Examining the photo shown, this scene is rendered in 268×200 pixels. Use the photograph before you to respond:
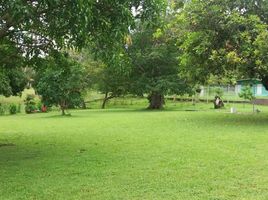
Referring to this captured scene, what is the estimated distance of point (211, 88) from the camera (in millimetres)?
41969

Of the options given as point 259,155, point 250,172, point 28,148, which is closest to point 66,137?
point 28,148

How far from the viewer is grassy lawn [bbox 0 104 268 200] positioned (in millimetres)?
6512

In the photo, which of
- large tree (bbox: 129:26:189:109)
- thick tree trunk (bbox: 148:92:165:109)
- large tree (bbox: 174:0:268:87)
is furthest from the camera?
thick tree trunk (bbox: 148:92:165:109)

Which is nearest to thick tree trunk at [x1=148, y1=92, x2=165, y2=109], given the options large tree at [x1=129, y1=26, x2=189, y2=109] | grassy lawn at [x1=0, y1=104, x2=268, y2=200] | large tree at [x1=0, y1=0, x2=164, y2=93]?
large tree at [x1=129, y1=26, x2=189, y2=109]

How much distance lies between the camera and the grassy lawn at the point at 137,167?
6512 millimetres

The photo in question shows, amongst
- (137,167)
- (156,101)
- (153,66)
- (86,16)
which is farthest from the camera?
(156,101)

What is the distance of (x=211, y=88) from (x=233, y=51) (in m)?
26.1

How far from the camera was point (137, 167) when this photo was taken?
27.6 ft

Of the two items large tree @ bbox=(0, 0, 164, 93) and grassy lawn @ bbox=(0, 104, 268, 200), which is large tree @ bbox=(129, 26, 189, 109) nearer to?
grassy lawn @ bbox=(0, 104, 268, 200)

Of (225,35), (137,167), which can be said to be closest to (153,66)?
(225,35)

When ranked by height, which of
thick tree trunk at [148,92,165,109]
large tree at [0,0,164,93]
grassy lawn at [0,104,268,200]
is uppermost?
large tree at [0,0,164,93]

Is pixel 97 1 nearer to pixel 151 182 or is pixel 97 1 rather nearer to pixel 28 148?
pixel 151 182

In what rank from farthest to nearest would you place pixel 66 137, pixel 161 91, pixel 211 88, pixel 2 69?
pixel 211 88 < pixel 161 91 < pixel 66 137 < pixel 2 69

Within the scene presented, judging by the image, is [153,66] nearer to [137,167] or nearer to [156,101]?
[156,101]
